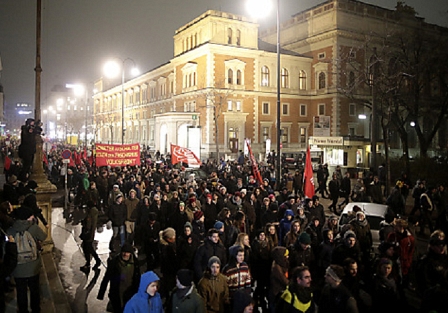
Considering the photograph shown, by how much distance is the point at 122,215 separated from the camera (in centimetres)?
1048

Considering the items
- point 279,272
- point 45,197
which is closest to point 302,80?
point 45,197

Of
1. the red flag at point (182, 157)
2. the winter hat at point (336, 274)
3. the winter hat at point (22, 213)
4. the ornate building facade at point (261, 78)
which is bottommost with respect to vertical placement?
the winter hat at point (336, 274)

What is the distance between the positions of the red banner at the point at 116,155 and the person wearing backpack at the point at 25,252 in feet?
41.4

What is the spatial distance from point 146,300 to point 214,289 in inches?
40.2

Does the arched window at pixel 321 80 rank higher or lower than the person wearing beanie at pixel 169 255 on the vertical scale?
higher

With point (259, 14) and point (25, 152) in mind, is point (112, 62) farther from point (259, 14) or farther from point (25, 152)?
point (25, 152)

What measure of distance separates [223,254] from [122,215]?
444 cm

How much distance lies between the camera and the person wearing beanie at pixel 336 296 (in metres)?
4.61

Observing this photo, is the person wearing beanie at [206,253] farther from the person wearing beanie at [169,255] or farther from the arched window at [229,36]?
the arched window at [229,36]

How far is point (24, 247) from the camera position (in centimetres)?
608

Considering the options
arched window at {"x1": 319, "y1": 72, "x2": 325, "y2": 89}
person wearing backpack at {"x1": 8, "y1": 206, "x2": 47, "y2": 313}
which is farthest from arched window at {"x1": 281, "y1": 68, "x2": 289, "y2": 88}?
person wearing backpack at {"x1": 8, "y1": 206, "x2": 47, "y2": 313}

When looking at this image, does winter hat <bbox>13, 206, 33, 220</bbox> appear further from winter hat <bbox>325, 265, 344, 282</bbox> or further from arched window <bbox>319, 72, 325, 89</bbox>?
arched window <bbox>319, 72, 325, 89</bbox>

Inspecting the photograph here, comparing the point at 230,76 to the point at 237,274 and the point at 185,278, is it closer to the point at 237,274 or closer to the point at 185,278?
the point at 237,274

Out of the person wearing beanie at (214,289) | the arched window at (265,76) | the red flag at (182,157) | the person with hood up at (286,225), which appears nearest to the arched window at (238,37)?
the arched window at (265,76)
